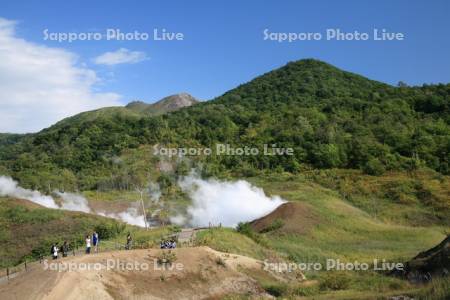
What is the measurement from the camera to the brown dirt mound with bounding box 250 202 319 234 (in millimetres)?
46281

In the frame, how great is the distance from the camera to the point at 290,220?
4772 cm

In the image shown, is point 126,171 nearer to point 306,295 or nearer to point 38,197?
point 38,197

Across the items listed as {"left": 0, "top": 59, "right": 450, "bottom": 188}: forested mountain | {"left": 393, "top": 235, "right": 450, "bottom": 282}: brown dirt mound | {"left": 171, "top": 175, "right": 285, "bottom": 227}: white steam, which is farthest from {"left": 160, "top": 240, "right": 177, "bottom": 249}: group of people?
{"left": 0, "top": 59, "right": 450, "bottom": 188}: forested mountain

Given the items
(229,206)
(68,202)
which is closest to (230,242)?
(229,206)

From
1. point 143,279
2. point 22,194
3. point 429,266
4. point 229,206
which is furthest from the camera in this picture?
point 22,194

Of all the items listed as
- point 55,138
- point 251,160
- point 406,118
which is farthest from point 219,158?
point 55,138

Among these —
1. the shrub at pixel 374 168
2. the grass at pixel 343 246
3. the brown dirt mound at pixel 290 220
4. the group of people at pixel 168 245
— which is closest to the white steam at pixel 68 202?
the brown dirt mound at pixel 290 220

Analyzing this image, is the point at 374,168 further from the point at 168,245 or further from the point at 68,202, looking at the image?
the point at 168,245

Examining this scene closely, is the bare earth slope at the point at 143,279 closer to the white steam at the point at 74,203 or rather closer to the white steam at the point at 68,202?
the white steam at the point at 68,202

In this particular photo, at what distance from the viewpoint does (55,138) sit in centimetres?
13938

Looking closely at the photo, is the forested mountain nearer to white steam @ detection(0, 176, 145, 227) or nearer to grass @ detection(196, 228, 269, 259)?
white steam @ detection(0, 176, 145, 227)

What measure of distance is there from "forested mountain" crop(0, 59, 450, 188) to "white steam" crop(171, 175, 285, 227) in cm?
2316

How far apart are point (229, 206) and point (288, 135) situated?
44313mm

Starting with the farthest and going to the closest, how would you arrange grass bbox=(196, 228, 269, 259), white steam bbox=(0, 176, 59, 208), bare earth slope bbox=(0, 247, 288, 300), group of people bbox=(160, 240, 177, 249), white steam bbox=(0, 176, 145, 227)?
white steam bbox=(0, 176, 59, 208), white steam bbox=(0, 176, 145, 227), grass bbox=(196, 228, 269, 259), group of people bbox=(160, 240, 177, 249), bare earth slope bbox=(0, 247, 288, 300)
